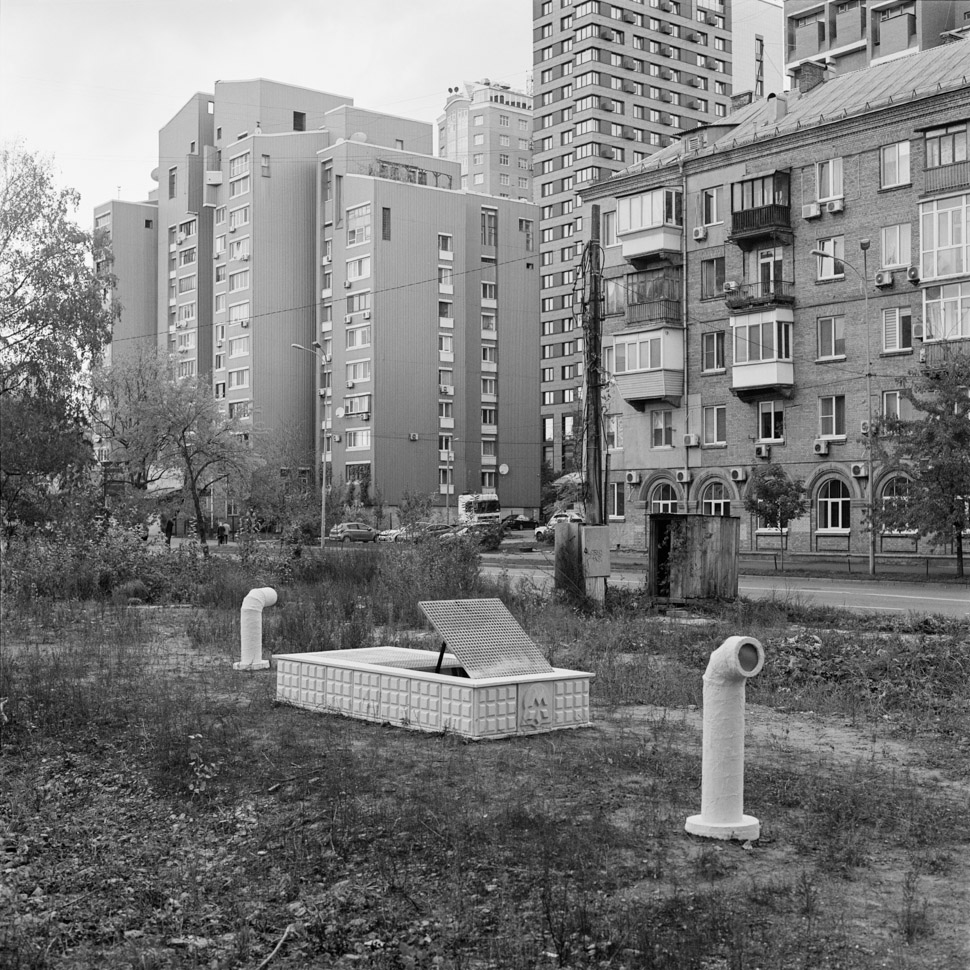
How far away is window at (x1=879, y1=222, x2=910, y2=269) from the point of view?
49094 millimetres

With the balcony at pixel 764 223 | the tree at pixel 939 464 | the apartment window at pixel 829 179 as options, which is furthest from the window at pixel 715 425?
the tree at pixel 939 464

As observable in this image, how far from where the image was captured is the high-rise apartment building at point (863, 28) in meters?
84.6

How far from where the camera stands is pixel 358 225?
9219 cm

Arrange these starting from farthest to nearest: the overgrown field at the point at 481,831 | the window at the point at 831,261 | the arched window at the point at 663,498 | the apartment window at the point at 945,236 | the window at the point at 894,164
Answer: the arched window at the point at 663,498 → the window at the point at 831,261 → the window at the point at 894,164 → the apartment window at the point at 945,236 → the overgrown field at the point at 481,831

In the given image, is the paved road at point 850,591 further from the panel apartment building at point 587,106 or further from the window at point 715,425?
the panel apartment building at point 587,106

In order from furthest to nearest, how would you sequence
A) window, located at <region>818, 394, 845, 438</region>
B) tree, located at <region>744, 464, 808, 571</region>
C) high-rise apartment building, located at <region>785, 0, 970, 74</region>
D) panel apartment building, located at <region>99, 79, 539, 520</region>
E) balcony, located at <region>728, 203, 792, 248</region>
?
panel apartment building, located at <region>99, 79, 539, 520</region>, high-rise apartment building, located at <region>785, 0, 970, 74</region>, balcony, located at <region>728, 203, 792, 248</region>, window, located at <region>818, 394, 845, 438</region>, tree, located at <region>744, 464, 808, 571</region>

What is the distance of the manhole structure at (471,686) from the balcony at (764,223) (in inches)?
1786

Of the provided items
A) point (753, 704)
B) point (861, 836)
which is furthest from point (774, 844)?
point (753, 704)

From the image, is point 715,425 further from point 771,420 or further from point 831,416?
point 831,416

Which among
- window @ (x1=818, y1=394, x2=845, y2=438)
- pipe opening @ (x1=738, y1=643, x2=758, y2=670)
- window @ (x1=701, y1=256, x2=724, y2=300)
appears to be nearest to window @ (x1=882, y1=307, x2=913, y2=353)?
window @ (x1=818, y1=394, x2=845, y2=438)

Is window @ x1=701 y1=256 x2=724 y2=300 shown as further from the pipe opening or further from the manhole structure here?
the pipe opening

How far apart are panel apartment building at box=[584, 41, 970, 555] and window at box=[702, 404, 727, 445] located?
62 millimetres

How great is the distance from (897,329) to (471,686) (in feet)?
143

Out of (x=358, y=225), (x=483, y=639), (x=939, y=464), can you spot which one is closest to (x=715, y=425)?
(x=939, y=464)
